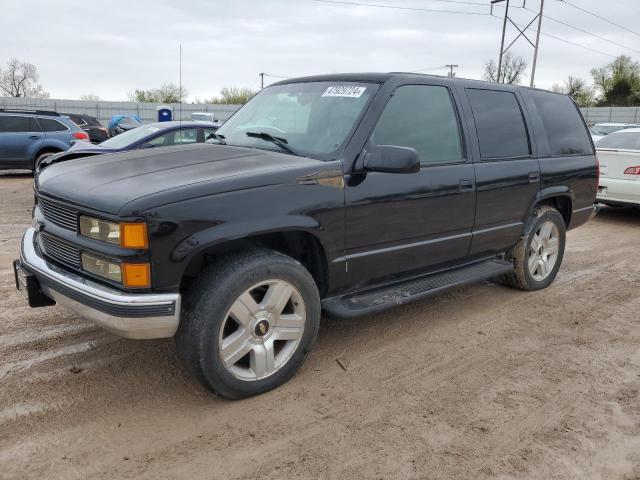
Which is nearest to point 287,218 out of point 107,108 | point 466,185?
point 466,185

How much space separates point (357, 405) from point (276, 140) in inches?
72.5

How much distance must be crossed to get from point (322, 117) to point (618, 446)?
2623 mm

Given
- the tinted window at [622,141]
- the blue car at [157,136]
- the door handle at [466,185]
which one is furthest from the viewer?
the tinted window at [622,141]

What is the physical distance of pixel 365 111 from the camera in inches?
141

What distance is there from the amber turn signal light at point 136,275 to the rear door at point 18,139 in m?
11.9

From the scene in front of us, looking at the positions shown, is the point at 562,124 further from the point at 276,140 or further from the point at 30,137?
the point at 30,137

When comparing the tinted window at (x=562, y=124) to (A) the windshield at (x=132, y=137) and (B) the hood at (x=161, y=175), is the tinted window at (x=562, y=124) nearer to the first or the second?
(B) the hood at (x=161, y=175)

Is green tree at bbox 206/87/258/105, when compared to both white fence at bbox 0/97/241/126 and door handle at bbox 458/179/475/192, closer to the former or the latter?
white fence at bbox 0/97/241/126

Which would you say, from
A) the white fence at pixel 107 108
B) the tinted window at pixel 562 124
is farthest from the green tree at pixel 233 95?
the tinted window at pixel 562 124

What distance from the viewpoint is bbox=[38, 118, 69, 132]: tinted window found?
13.2 metres

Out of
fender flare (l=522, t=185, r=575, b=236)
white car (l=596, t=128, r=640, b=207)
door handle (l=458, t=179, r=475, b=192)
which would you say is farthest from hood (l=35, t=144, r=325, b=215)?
white car (l=596, t=128, r=640, b=207)

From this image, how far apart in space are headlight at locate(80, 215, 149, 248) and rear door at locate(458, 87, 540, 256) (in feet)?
8.65

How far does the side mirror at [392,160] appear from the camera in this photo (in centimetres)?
326

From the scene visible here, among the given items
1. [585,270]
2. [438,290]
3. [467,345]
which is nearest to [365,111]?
[438,290]
